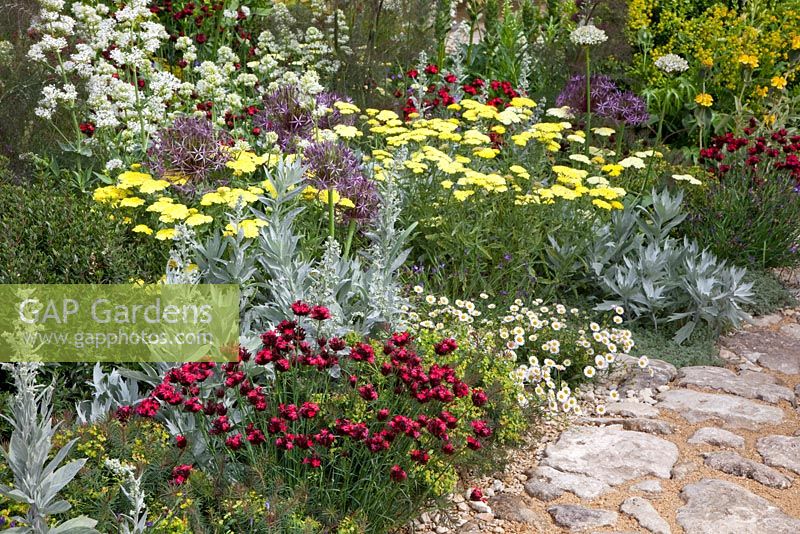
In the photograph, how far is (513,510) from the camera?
3.52 meters

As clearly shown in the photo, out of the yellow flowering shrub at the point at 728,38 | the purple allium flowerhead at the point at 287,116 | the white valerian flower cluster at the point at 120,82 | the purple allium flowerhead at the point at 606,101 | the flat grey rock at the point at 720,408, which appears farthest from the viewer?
the yellow flowering shrub at the point at 728,38

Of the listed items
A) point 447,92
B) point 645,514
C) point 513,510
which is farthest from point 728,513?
point 447,92

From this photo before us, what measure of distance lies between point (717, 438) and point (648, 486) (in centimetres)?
61

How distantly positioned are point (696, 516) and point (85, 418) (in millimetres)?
2421

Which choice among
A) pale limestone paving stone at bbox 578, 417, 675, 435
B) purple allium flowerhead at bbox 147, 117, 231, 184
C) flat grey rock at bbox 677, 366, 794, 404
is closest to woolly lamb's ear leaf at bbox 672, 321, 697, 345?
flat grey rock at bbox 677, 366, 794, 404

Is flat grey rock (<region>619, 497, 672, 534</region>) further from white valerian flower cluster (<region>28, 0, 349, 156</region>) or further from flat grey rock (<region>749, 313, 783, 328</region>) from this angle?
white valerian flower cluster (<region>28, 0, 349, 156</region>)

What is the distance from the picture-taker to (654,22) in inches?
336

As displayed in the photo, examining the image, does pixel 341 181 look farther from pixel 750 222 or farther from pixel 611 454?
pixel 750 222

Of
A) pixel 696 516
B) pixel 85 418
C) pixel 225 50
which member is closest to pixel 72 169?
pixel 225 50

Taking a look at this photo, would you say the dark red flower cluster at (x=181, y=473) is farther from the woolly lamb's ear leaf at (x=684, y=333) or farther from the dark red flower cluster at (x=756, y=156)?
the dark red flower cluster at (x=756, y=156)

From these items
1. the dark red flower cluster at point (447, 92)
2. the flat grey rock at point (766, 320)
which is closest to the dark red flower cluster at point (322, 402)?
the flat grey rock at point (766, 320)

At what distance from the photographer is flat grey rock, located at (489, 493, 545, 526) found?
3.46m

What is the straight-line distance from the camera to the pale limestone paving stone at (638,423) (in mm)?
4156

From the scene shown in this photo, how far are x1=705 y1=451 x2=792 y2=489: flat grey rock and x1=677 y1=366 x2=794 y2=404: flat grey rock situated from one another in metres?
0.73
